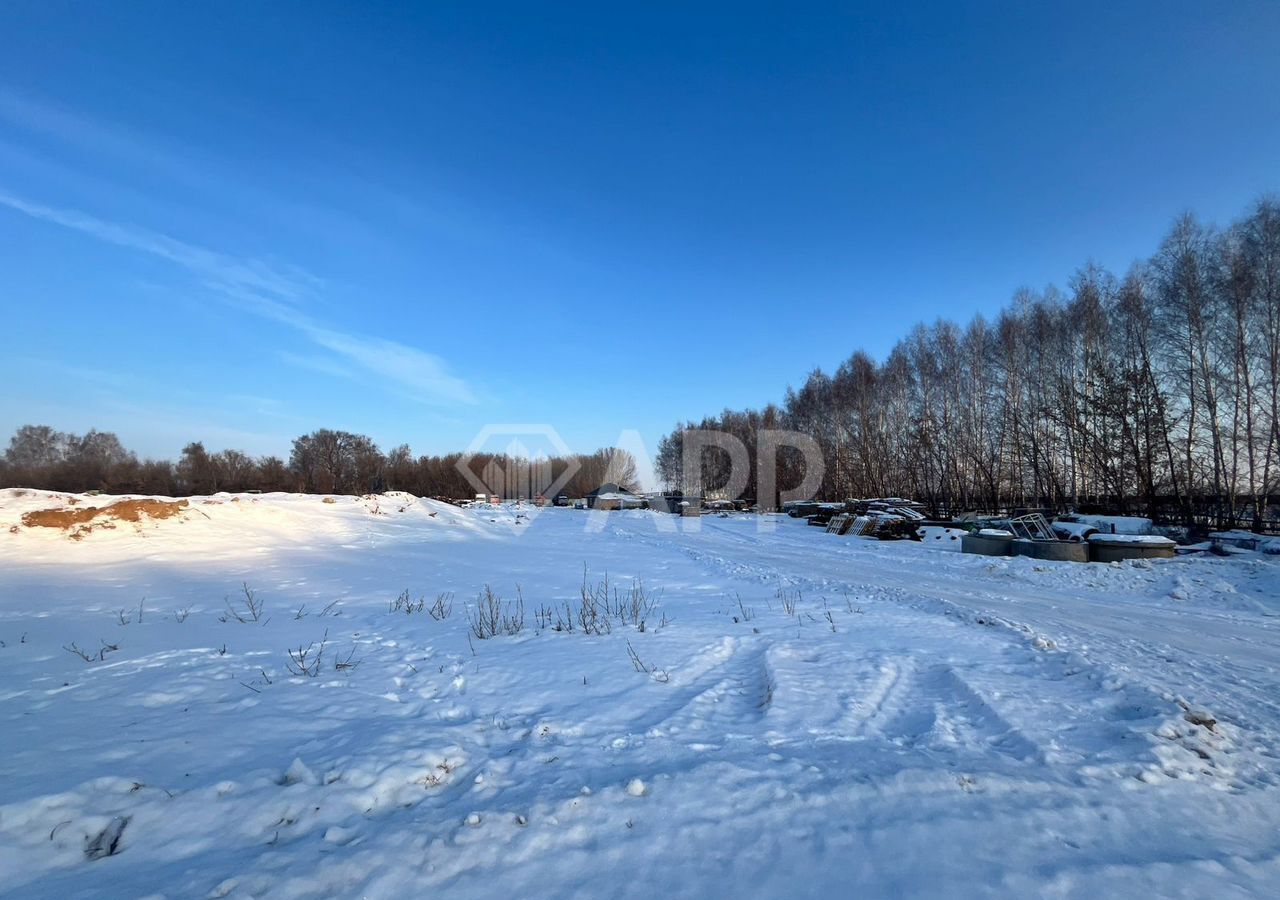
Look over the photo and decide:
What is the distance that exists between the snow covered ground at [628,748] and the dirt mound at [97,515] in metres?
3.58

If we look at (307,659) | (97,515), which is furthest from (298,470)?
(307,659)

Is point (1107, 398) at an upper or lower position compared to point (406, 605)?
upper

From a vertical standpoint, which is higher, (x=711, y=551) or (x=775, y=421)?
(x=775, y=421)

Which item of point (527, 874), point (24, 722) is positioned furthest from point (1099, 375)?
point (24, 722)

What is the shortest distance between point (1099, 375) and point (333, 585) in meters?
31.3

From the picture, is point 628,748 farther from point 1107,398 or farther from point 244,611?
point 1107,398

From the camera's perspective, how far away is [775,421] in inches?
2272

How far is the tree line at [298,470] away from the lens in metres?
49.8

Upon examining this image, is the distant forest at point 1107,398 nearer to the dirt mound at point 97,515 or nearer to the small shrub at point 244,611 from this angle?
the small shrub at point 244,611

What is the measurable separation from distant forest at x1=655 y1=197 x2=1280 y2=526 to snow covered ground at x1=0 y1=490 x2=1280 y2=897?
17.4 metres

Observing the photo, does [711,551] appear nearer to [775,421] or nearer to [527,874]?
[527,874]

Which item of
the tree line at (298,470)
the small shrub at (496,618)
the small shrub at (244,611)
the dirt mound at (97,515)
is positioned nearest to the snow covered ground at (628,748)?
the small shrub at (244,611)

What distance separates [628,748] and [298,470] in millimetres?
74768

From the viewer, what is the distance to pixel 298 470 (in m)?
66.4
